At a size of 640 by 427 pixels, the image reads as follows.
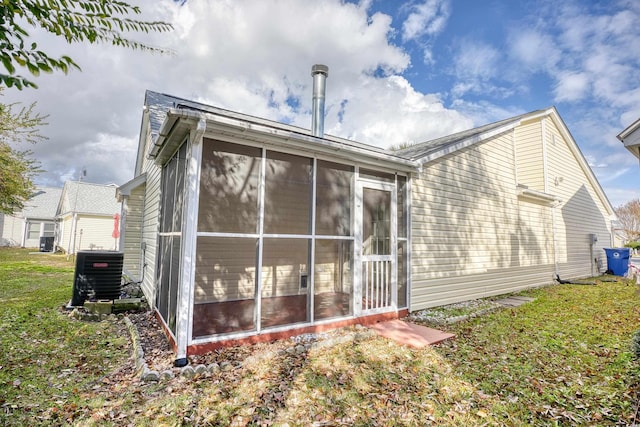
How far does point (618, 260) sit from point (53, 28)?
17.5m

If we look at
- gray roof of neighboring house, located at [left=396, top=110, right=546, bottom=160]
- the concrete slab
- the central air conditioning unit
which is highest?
gray roof of neighboring house, located at [left=396, top=110, right=546, bottom=160]

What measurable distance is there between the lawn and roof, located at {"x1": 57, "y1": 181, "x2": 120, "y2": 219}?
54.3ft

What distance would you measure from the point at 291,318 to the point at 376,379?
190cm

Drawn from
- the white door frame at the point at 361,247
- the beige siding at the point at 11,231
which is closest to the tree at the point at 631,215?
the white door frame at the point at 361,247

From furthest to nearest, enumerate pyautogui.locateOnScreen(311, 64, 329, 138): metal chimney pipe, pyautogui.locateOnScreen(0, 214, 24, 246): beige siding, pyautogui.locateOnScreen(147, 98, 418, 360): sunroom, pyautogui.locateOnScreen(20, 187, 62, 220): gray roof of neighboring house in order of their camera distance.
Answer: pyautogui.locateOnScreen(0, 214, 24, 246): beige siding
pyautogui.locateOnScreen(20, 187, 62, 220): gray roof of neighboring house
pyautogui.locateOnScreen(311, 64, 329, 138): metal chimney pipe
pyautogui.locateOnScreen(147, 98, 418, 360): sunroom

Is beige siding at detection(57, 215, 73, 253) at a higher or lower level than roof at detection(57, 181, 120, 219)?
lower

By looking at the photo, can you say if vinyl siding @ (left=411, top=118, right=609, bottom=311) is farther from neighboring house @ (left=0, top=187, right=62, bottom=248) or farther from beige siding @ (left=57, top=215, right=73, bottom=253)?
neighboring house @ (left=0, top=187, right=62, bottom=248)

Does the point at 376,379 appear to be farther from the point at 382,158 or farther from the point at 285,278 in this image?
the point at 285,278

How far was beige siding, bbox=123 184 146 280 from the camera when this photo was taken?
26.3 ft

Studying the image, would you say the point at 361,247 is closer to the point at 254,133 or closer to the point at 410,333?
the point at 410,333

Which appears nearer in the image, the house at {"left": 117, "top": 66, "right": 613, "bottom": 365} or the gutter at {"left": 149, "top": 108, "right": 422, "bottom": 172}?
the gutter at {"left": 149, "top": 108, "right": 422, "bottom": 172}

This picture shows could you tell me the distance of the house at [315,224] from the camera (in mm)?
4125

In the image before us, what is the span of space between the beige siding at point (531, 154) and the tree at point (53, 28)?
11.3 m

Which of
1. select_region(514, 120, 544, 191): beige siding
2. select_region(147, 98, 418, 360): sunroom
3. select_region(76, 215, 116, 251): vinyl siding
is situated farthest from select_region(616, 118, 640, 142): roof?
select_region(76, 215, 116, 251): vinyl siding
